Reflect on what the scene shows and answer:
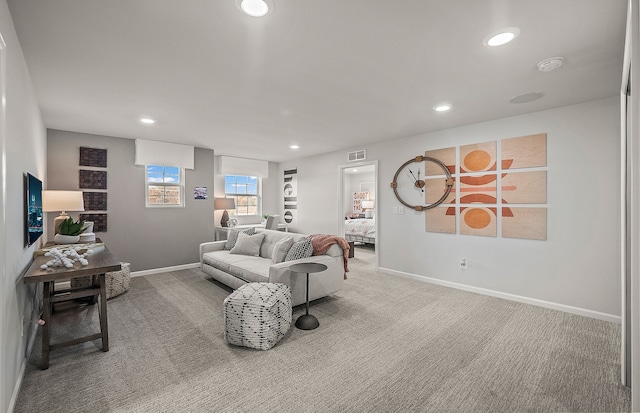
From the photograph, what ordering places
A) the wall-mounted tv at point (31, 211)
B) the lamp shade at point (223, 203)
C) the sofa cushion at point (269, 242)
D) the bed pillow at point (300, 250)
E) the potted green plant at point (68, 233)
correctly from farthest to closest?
the lamp shade at point (223, 203), the sofa cushion at point (269, 242), the bed pillow at point (300, 250), the potted green plant at point (68, 233), the wall-mounted tv at point (31, 211)

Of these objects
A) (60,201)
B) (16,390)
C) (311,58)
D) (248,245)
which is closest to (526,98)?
(311,58)

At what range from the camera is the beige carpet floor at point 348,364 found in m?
1.84

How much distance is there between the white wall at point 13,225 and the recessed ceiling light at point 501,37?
2920 mm

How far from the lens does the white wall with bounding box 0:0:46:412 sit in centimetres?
161

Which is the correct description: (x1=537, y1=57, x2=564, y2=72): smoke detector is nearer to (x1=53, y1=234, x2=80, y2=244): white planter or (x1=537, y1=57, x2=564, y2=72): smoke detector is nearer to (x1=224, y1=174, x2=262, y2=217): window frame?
(x1=53, y1=234, x2=80, y2=244): white planter

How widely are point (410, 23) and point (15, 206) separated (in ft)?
9.47

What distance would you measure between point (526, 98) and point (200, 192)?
213 inches

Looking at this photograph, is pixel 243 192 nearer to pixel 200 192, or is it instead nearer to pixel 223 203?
pixel 223 203

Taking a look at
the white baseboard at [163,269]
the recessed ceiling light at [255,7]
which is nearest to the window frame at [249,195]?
the white baseboard at [163,269]

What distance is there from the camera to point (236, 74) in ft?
8.26

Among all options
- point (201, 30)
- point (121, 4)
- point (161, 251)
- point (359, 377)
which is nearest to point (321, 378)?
point (359, 377)

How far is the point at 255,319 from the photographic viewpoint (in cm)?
247

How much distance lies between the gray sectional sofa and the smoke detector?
2.77 metres

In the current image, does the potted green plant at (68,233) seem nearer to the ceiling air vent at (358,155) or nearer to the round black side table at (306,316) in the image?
the round black side table at (306,316)
